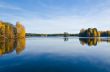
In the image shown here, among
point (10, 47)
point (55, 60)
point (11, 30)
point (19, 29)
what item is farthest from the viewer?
point (19, 29)

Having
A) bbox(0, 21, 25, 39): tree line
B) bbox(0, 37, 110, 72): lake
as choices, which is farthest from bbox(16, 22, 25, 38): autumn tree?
bbox(0, 37, 110, 72): lake

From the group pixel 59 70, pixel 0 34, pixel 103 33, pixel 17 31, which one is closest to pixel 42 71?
pixel 59 70

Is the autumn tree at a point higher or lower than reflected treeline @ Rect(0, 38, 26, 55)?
higher

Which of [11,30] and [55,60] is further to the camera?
[11,30]

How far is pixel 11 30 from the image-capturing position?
99.8m

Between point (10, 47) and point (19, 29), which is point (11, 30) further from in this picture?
point (10, 47)

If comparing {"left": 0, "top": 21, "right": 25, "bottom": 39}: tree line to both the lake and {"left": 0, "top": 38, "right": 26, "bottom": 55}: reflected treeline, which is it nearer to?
{"left": 0, "top": 38, "right": 26, "bottom": 55}: reflected treeline

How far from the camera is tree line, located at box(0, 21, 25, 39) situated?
89206 millimetres

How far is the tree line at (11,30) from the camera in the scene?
8921 cm

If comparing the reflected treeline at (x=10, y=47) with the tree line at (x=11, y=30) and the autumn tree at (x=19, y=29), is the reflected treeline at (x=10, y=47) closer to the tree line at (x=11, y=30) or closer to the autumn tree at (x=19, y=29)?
the tree line at (x=11, y=30)

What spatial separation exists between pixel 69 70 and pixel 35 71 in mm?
3379

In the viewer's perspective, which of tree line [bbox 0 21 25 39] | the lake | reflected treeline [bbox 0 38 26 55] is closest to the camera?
the lake

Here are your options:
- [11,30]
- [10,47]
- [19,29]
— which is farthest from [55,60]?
[19,29]

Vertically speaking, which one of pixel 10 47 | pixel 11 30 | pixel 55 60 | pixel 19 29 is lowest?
pixel 55 60
